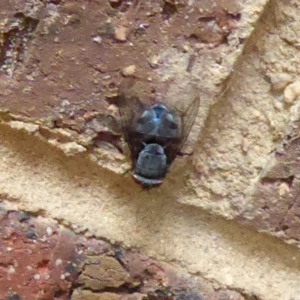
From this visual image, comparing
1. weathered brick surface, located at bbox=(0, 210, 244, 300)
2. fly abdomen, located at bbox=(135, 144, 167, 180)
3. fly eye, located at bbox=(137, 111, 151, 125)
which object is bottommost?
weathered brick surface, located at bbox=(0, 210, 244, 300)

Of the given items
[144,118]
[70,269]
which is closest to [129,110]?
[144,118]

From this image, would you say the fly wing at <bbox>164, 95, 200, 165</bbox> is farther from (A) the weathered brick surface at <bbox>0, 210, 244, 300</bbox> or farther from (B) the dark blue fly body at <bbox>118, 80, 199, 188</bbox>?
(A) the weathered brick surface at <bbox>0, 210, 244, 300</bbox>

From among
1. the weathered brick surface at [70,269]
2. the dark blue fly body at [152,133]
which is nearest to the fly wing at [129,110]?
the dark blue fly body at [152,133]

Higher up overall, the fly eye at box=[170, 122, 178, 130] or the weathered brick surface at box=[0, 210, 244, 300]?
the fly eye at box=[170, 122, 178, 130]

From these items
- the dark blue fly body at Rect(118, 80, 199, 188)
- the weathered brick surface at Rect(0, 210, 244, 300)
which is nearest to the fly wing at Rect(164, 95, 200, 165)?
the dark blue fly body at Rect(118, 80, 199, 188)

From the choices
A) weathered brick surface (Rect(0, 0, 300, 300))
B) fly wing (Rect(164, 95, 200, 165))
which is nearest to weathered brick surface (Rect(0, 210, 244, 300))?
weathered brick surface (Rect(0, 0, 300, 300))

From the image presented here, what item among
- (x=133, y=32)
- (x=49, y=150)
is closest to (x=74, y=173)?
(x=49, y=150)
